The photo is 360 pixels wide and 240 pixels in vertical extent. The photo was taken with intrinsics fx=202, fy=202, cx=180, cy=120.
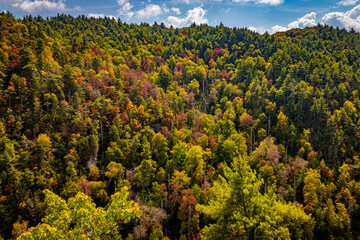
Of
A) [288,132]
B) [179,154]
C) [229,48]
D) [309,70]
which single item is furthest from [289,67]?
[179,154]

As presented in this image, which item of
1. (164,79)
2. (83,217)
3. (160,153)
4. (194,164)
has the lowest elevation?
(194,164)

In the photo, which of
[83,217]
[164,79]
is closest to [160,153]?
[83,217]

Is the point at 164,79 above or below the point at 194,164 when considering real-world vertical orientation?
above

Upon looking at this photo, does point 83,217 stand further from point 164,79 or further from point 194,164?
point 164,79

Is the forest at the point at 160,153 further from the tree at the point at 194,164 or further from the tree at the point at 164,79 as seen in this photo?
the tree at the point at 164,79

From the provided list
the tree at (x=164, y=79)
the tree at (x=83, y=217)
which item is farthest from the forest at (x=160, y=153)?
the tree at (x=164, y=79)

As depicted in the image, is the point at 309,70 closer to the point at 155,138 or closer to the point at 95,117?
the point at 155,138

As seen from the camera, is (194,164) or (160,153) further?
(160,153)

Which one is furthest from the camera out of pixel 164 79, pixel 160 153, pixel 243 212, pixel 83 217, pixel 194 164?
pixel 164 79
